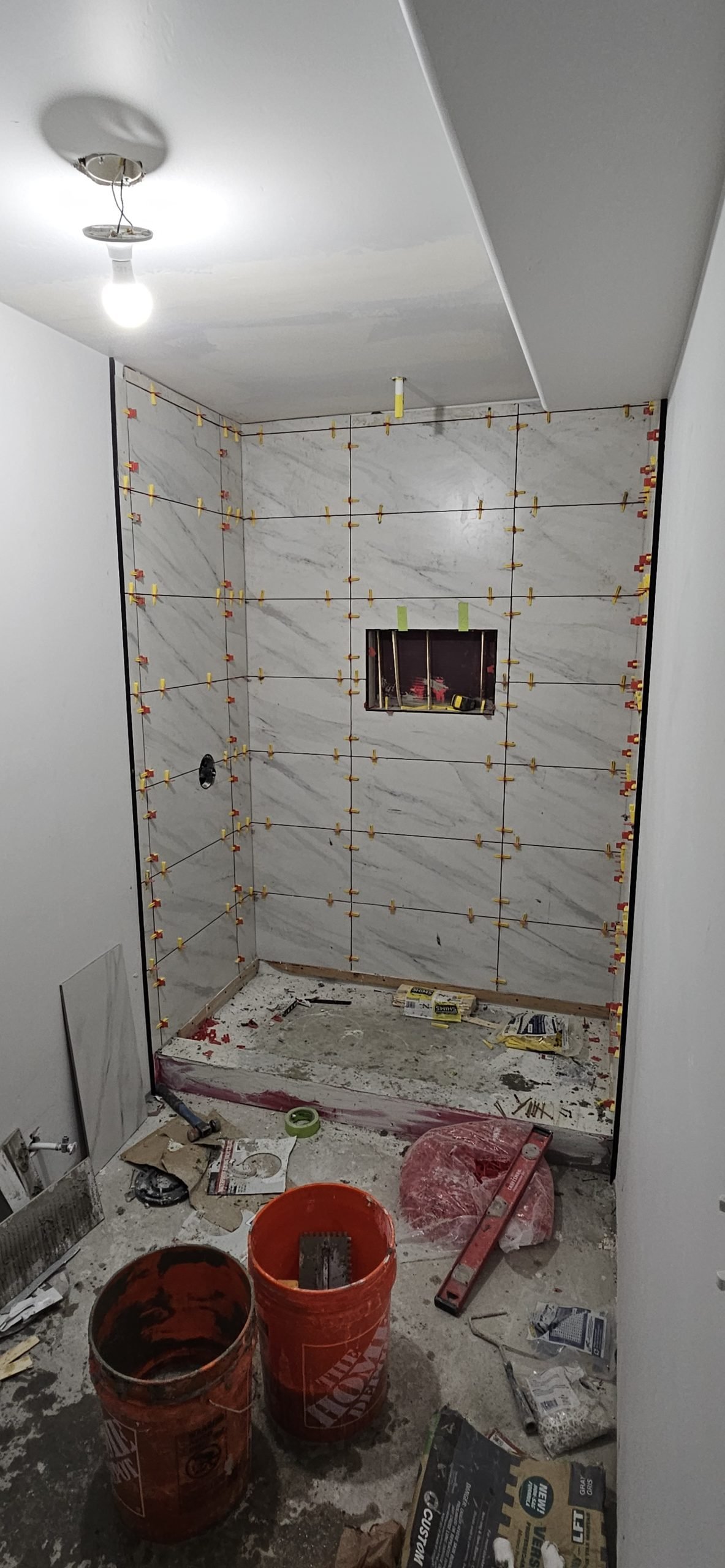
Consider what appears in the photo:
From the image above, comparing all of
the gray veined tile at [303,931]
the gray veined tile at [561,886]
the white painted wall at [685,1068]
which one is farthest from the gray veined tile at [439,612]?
the white painted wall at [685,1068]

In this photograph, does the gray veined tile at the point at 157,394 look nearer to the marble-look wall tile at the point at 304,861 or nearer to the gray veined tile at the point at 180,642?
the gray veined tile at the point at 180,642

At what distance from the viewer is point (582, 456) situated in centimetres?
384

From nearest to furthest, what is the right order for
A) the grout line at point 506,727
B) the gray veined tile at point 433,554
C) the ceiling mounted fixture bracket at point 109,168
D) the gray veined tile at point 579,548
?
the ceiling mounted fixture bracket at point 109,168, the gray veined tile at point 579,548, the grout line at point 506,727, the gray veined tile at point 433,554

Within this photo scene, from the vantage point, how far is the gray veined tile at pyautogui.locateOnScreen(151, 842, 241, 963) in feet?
12.7

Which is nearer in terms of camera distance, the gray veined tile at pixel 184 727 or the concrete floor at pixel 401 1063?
the concrete floor at pixel 401 1063

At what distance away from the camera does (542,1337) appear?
8.27 ft

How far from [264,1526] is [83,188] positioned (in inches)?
128

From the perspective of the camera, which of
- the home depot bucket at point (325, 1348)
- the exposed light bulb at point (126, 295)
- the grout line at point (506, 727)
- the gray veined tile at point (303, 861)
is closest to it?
the home depot bucket at point (325, 1348)

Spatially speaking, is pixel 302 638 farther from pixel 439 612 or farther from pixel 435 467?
pixel 435 467

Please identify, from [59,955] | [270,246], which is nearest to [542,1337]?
[59,955]

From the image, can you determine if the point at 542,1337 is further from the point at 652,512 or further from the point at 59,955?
the point at 652,512

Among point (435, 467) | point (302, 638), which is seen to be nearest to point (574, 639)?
point (435, 467)

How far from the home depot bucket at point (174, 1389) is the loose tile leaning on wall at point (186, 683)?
1623 mm

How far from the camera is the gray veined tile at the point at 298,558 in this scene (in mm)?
A: 4316
